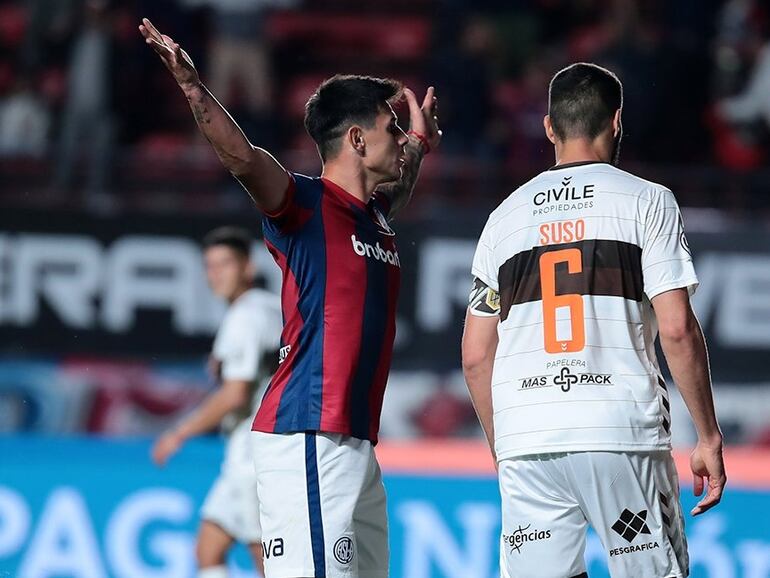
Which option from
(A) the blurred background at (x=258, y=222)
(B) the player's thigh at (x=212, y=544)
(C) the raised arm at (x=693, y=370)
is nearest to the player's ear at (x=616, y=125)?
(C) the raised arm at (x=693, y=370)

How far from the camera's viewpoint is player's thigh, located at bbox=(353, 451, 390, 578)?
4156 mm

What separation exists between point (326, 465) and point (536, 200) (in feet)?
3.41

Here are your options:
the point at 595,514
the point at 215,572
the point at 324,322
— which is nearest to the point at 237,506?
the point at 215,572

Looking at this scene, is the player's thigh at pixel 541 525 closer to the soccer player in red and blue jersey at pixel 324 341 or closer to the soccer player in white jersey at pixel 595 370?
the soccer player in white jersey at pixel 595 370

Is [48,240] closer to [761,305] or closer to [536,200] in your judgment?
[761,305]

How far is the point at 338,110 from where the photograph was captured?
14.5 feet

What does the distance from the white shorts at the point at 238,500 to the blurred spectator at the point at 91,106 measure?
425 cm

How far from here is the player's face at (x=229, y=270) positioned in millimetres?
7074

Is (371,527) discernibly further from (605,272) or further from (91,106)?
(91,106)

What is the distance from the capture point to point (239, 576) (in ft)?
24.0

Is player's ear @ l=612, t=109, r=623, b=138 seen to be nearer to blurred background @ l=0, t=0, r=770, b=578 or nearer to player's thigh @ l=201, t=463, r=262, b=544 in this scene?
player's thigh @ l=201, t=463, r=262, b=544

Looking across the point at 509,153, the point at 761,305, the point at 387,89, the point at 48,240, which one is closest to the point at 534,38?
the point at 509,153

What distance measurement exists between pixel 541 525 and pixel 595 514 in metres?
0.16

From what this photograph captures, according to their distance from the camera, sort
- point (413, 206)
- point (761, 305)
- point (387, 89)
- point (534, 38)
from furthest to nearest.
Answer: point (534, 38)
point (413, 206)
point (761, 305)
point (387, 89)
